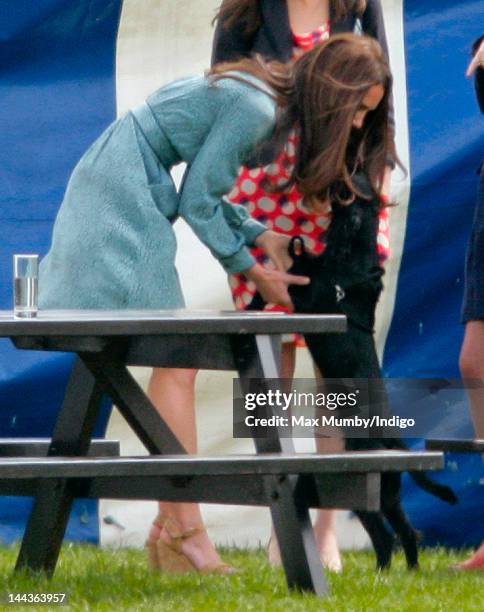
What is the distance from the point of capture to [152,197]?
3453 mm

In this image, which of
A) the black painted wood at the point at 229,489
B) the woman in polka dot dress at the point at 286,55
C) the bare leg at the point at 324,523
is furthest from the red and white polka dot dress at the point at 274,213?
the black painted wood at the point at 229,489

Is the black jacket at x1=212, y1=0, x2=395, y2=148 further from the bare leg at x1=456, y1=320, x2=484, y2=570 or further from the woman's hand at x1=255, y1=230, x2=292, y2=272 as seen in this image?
→ the bare leg at x1=456, y1=320, x2=484, y2=570

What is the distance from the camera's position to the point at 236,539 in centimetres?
459

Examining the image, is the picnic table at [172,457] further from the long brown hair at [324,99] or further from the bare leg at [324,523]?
the bare leg at [324,523]

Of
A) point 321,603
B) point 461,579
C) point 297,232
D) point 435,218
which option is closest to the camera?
point 321,603

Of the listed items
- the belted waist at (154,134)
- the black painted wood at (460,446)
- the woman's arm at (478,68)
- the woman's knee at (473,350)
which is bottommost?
the black painted wood at (460,446)

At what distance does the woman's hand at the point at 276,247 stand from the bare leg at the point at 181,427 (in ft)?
1.33

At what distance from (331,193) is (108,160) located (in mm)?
609

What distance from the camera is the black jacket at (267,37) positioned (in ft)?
13.0

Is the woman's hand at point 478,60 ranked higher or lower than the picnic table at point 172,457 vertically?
higher

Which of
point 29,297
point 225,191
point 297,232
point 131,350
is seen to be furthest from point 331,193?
point 29,297

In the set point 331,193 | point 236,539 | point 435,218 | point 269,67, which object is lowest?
point 236,539

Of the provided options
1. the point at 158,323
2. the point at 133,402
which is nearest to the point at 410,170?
the point at 133,402

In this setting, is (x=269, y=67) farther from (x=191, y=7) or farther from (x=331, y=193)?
(x=191, y=7)
